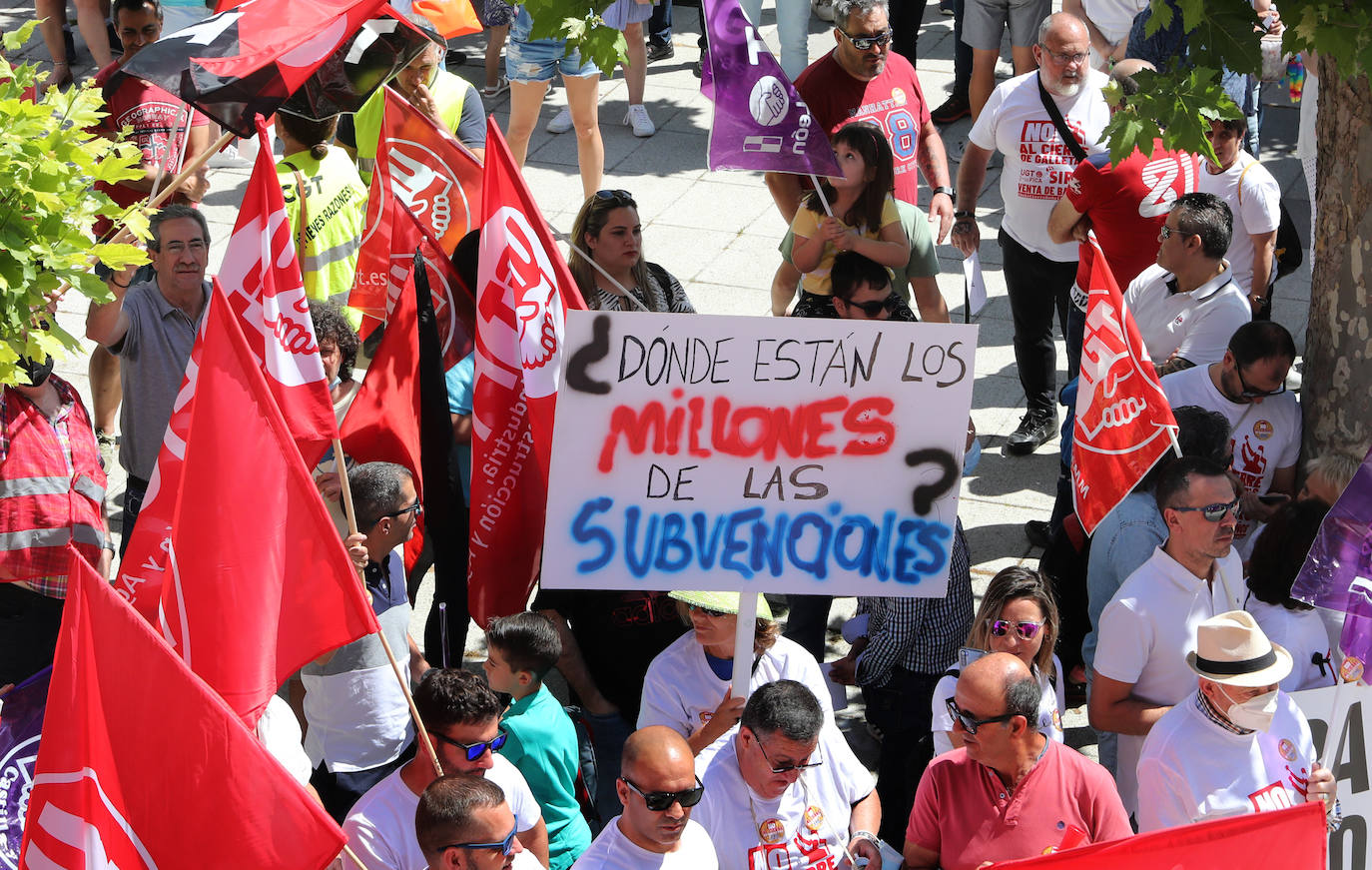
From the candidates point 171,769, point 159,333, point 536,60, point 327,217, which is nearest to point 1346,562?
point 171,769

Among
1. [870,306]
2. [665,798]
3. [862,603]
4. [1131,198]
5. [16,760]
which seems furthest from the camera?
[1131,198]

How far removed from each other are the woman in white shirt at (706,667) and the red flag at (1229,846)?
51.0 inches

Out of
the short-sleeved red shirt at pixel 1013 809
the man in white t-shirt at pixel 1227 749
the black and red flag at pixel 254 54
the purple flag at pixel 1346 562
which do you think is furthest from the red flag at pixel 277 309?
the purple flag at pixel 1346 562

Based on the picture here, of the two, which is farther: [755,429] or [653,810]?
[755,429]

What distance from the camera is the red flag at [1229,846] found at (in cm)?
358

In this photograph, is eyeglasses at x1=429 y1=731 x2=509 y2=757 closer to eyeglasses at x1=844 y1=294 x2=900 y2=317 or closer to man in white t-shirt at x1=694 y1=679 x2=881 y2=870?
man in white t-shirt at x1=694 y1=679 x2=881 y2=870

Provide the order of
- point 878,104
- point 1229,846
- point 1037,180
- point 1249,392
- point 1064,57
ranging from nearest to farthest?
point 1229,846
point 1249,392
point 1064,57
point 1037,180
point 878,104

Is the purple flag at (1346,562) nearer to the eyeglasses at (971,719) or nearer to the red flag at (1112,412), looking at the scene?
the red flag at (1112,412)

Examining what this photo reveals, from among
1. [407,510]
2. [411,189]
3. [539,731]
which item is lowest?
[539,731]

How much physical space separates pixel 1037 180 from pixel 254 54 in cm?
369

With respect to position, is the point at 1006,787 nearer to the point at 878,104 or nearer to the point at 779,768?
the point at 779,768

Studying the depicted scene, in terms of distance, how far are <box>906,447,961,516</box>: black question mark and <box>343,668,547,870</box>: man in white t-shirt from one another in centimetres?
128

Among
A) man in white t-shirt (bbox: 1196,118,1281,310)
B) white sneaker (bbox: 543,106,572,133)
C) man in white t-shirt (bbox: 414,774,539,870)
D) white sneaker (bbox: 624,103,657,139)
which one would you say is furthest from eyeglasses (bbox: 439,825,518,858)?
white sneaker (bbox: 543,106,572,133)

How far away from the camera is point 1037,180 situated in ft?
24.8
